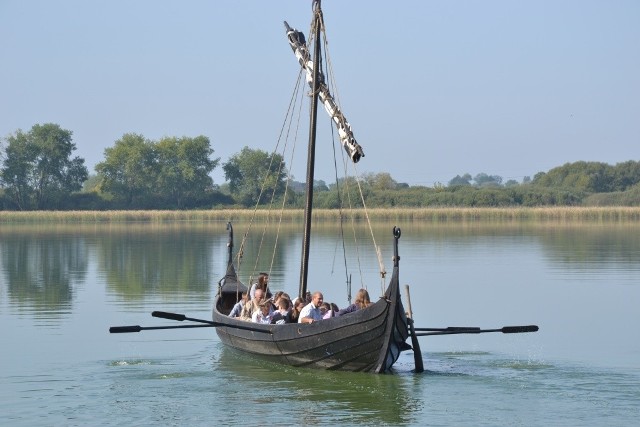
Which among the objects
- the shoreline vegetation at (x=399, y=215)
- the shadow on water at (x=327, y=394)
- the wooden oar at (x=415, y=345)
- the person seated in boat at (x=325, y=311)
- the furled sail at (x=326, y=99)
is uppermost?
the furled sail at (x=326, y=99)

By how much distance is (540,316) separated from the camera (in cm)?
2834

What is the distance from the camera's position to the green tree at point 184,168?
12112 cm

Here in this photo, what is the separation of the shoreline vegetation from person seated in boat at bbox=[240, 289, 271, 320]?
54.9m

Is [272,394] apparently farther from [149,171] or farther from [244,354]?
[149,171]

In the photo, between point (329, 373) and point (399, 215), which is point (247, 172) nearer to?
point (399, 215)

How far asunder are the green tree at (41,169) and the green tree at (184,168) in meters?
8.37

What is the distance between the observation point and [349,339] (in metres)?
18.9

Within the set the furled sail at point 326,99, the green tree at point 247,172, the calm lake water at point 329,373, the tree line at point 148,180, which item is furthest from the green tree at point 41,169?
the furled sail at point 326,99

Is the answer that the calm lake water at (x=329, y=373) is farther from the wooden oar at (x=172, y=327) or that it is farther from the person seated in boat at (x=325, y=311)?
the person seated in boat at (x=325, y=311)

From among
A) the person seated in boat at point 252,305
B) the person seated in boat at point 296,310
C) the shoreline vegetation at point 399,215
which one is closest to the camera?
the person seated in boat at point 296,310

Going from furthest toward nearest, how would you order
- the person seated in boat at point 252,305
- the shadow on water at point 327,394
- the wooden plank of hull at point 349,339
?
the person seated in boat at point 252,305, the wooden plank of hull at point 349,339, the shadow on water at point 327,394

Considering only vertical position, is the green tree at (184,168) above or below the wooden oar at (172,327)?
above

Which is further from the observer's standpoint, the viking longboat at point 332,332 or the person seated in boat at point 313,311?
the person seated in boat at point 313,311

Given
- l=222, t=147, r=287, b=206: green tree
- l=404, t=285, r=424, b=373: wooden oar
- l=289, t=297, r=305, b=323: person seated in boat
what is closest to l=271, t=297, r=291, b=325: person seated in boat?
l=289, t=297, r=305, b=323: person seated in boat
